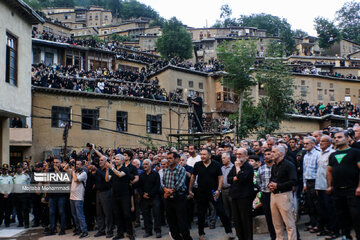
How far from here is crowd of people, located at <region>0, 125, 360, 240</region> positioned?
762 centimetres

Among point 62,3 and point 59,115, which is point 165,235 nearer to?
point 59,115

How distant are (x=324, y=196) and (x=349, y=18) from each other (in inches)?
3550

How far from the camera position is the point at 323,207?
8.85 m

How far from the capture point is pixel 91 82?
3316cm

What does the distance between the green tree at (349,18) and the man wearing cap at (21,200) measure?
83.5 metres

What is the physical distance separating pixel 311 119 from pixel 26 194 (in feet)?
96.8

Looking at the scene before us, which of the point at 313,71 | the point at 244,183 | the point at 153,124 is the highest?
the point at 313,71

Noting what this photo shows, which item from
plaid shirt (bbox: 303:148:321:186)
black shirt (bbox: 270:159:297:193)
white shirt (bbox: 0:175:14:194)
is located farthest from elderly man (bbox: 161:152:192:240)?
white shirt (bbox: 0:175:14:194)

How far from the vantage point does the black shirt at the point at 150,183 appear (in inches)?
409

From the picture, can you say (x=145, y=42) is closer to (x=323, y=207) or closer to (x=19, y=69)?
(x=19, y=69)

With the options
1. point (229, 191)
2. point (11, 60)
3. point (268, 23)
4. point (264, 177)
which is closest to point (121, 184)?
point (229, 191)

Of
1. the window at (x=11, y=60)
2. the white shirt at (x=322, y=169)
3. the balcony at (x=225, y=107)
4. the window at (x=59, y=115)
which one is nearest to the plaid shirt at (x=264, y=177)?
the white shirt at (x=322, y=169)

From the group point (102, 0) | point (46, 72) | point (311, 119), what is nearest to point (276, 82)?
point (311, 119)
